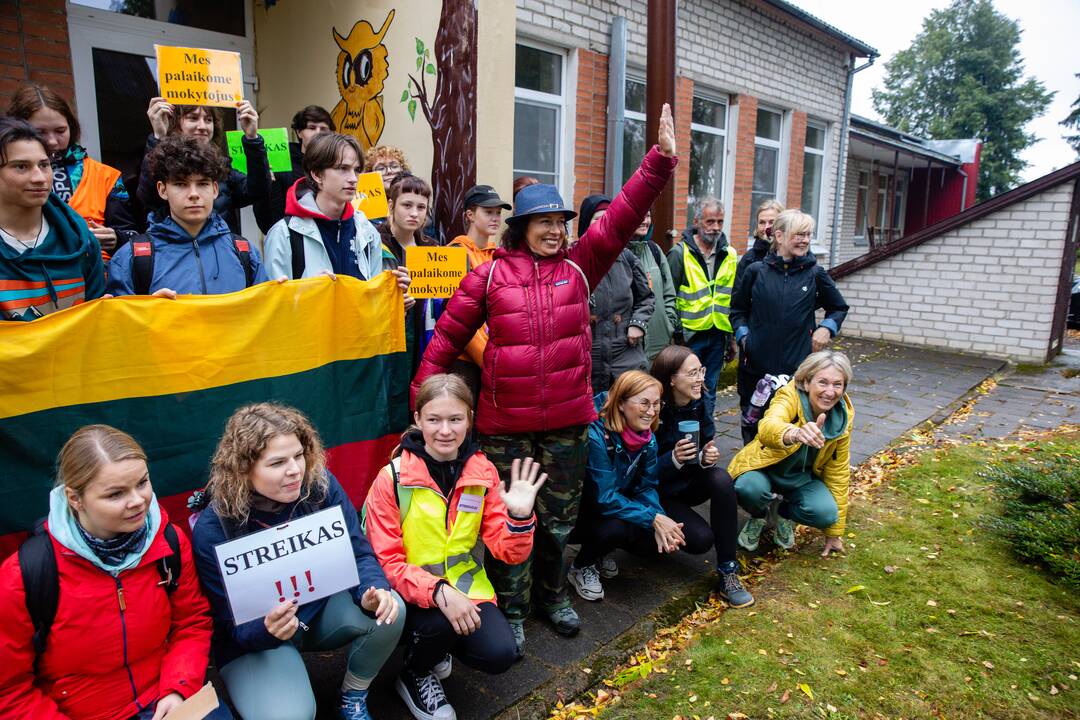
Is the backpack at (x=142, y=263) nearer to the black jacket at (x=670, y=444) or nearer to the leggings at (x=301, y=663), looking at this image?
the leggings at (x=301, y=663)

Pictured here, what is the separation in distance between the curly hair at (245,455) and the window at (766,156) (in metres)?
10.6

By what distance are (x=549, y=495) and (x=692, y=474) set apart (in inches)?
37.6

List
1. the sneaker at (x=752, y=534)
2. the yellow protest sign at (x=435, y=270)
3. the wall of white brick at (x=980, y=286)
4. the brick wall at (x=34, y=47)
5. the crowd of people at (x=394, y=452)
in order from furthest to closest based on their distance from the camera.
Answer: the wall of white brick at (x=980, y=286) < the brick wall at (x=34, y=47) < the sneaker at (x=752, y=534) < the yellow protest sign at (x=435, y=270) < the crowd of people at (x=394, y=452)

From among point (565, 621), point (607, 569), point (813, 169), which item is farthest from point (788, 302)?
point (813, 169)

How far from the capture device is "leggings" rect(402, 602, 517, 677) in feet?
8.43

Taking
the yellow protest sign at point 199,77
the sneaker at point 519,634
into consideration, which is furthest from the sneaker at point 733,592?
the yellow protest sign at point 199,77

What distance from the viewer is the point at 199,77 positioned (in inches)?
135

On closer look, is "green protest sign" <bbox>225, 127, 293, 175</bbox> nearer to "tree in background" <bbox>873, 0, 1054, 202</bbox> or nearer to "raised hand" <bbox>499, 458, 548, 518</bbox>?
"raised hand" <bbox>499, 458, 548, 518</bbox>

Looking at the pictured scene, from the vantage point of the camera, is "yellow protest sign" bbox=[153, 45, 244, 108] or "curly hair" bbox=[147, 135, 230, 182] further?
"yellow protest sign" bbox=[153, 45, 244, 108]

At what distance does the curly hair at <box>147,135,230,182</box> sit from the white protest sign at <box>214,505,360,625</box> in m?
1.56

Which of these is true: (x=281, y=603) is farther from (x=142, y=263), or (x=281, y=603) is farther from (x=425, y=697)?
(x=142, y=263)

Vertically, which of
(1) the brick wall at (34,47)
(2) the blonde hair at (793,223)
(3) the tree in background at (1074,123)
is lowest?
(2) the blonde hair at (793,223)

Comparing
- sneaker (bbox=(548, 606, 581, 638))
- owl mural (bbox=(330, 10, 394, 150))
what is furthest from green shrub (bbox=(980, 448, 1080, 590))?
owl mural (bbox=(330, 10, 394, 150))

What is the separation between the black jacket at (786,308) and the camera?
4.67 metres
